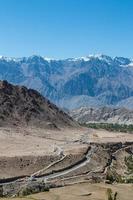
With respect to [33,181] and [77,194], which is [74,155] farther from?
[77,194]

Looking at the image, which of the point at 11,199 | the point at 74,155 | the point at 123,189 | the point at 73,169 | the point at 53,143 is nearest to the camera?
the point at 11,199

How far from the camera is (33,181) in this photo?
124m

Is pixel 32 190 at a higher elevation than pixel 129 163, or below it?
below

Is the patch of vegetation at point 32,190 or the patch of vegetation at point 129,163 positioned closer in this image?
the patch of vegetation at point 32,190

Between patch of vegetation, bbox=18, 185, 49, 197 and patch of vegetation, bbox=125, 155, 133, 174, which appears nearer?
patch of vegetation, bbox=18, 185, 49, 197

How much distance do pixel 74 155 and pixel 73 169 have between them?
16.6 meters

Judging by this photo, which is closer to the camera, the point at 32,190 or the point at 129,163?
the point at 32,190

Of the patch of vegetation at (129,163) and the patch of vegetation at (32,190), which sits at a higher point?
the patch of vegetation at (129,163)

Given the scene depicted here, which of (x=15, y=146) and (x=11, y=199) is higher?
(x=15, y=146)

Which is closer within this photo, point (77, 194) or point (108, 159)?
point (77, 194)

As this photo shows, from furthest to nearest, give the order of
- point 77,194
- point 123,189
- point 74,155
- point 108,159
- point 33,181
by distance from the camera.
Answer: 1. point 108,159
2. point 74,155
3. point 33,181
4. point 123,189
5. point 77,194

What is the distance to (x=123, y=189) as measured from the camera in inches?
4247

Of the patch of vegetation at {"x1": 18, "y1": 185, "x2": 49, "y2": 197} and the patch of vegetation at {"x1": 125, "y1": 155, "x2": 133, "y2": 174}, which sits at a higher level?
the patch of vegetation at {"x1": 125, "y1": 155, "x2": 133, "y2": 174}

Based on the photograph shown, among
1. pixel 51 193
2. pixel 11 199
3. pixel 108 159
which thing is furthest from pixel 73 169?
pixel 11 199
